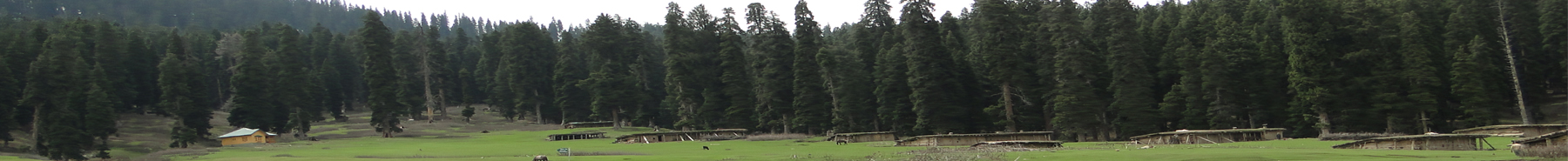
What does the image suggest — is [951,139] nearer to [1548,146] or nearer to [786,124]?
[786,124]

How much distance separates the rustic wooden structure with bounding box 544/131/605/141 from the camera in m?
71.1

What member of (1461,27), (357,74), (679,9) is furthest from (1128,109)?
(357,74)

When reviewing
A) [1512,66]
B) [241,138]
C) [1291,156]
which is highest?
[241,138]

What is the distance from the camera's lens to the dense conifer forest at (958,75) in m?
57.7

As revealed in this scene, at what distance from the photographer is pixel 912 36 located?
7225 centimetres

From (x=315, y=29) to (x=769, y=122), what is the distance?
77201 millimetres

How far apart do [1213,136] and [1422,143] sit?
15.3 metres

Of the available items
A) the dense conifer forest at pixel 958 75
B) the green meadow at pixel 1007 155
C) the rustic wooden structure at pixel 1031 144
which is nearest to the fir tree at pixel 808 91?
the dense conifer forest at pixel 958 75

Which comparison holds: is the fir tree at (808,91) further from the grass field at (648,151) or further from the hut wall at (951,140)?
the hut wall at (951,140)

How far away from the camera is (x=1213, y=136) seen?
48656 millimetres

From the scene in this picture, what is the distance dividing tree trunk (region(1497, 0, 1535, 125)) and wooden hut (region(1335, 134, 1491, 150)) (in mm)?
28961

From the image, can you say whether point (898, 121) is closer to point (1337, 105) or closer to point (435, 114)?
point (1337, 105)

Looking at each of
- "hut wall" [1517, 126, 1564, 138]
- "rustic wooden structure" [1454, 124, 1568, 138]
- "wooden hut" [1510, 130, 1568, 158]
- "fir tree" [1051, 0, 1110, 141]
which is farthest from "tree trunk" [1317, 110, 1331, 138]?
"wooden hut" [1510, 130, 1568, 158]

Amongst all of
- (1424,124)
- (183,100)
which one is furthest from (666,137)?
(1424,124)
